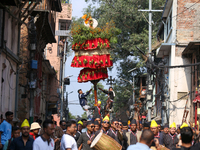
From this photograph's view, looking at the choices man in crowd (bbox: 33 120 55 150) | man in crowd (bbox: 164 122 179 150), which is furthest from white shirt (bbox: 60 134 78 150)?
man in crowd (bbox: 164 122 179 150)

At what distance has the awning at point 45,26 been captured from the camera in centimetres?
2390

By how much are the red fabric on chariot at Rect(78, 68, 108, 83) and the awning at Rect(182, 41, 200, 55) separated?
6648 millimetres

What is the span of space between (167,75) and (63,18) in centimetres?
2142

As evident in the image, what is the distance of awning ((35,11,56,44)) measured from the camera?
23898mm

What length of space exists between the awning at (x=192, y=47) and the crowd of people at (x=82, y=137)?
28.5 feet

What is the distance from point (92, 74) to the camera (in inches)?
687

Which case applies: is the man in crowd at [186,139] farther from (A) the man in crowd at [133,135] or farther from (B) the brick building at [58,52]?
(B) the brick building at [58,52]

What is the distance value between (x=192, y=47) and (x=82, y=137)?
1336 centimetres

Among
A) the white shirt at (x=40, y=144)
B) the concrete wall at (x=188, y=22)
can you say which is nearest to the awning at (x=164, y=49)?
the concrete wall at (x=188, y=22)

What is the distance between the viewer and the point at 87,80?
17.5m

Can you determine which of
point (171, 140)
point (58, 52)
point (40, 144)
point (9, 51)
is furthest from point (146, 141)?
point (58, 52)

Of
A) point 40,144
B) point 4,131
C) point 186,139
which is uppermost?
point 186,139

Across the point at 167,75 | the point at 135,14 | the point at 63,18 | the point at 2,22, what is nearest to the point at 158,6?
the point at 135,14

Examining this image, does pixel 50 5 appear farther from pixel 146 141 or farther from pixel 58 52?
pixel 146 141
